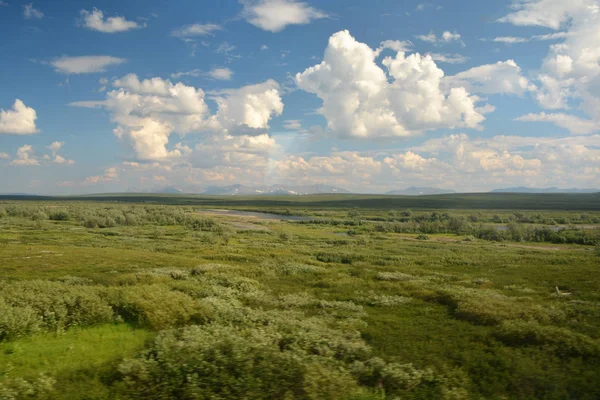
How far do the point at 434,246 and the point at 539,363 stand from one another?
1889 inches

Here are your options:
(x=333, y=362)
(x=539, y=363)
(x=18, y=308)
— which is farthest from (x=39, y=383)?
(x=539, y=363)

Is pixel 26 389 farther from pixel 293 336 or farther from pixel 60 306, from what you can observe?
pixel 293 336

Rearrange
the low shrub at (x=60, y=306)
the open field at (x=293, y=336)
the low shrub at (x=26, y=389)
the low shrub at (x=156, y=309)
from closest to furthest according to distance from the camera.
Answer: the low shrub at (x=26, y=389)
the open field at (x=293, y=336)
the low shrub at (x=60, y=306)
the low shrub at (x=156, y=309)

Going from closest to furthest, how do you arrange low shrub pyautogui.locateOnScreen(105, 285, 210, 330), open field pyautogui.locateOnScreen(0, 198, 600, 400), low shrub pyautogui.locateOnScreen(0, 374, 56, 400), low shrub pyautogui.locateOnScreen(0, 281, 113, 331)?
low shrub pyautogui.locateOnScreen(0, 374, 56, 400) < open field pyautogui.locateOnScreen(0, 198, 600, 400) < low shrub pyautogui.locateOnScreen(0, 281, 113, 331) < low shrub pyautogui.locateOnScreen(105, 285, 210, 330)

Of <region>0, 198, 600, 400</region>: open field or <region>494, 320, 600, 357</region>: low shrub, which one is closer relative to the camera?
<region>0, 198, 600, 400</region>: open field

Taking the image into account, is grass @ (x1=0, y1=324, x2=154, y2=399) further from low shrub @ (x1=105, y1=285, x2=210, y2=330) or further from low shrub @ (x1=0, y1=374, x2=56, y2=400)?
low shrub @ (x1=105, y1=285, x2=210, y2=330)

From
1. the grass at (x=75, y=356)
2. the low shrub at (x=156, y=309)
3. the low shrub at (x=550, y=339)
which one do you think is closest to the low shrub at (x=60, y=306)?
the grass at (x=75, y=356)

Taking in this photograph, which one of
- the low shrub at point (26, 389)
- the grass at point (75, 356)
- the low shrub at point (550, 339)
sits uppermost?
the low shrub at point (26, 389)

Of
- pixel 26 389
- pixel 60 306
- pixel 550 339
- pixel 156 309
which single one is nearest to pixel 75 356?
pixel 26 389

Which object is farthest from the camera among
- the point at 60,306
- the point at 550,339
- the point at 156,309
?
the point at 156,309

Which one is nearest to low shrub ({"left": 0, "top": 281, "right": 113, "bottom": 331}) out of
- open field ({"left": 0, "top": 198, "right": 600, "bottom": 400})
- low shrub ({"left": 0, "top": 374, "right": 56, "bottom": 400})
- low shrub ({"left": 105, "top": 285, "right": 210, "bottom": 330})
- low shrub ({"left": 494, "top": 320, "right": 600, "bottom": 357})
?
open field ({"left": 0, "top": 198, "right": 600, "bottom": 400})

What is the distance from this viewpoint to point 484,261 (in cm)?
4341

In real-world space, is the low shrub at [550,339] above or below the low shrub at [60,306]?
below

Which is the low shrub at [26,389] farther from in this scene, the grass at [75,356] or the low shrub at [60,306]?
the low shrub at [60,306]
